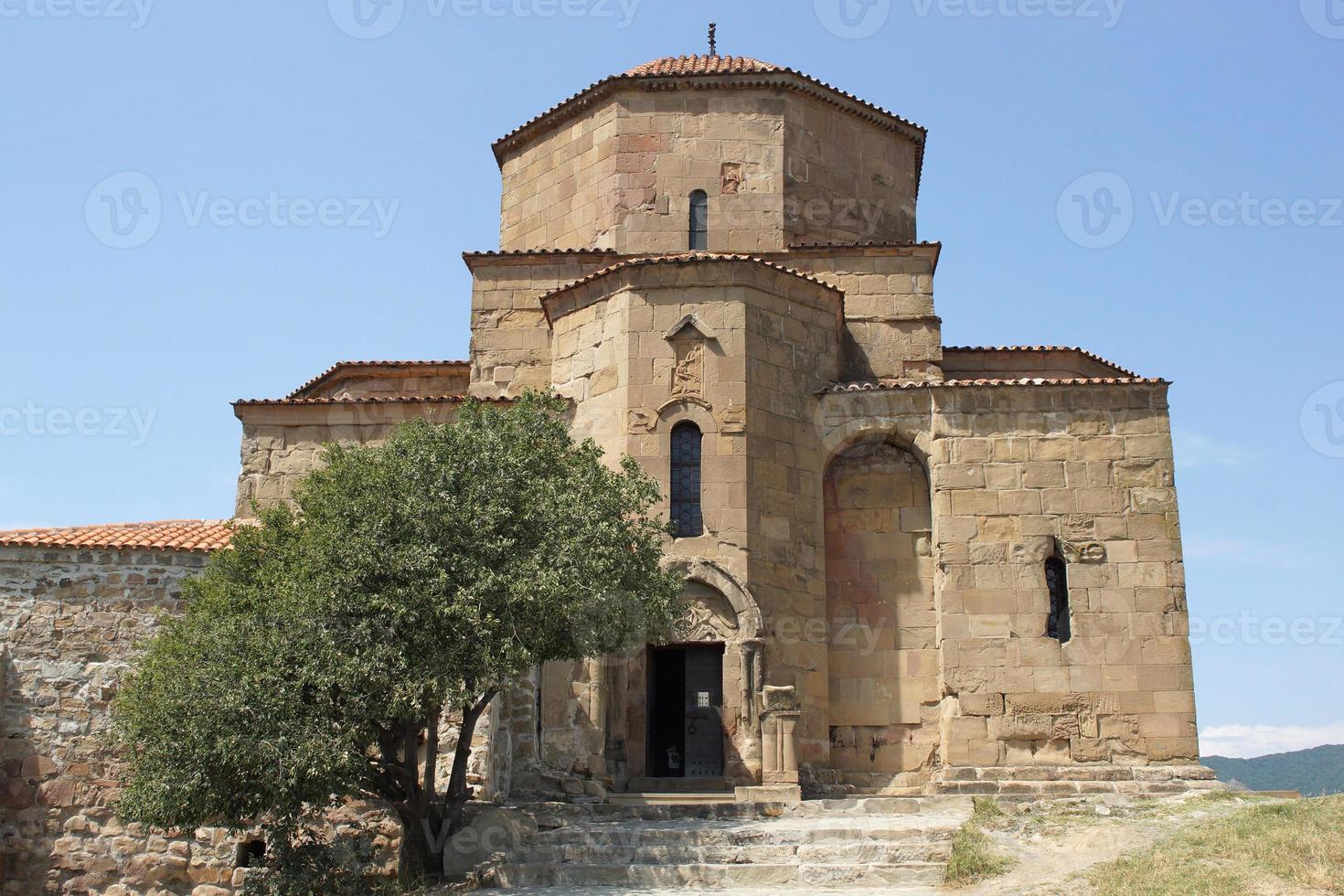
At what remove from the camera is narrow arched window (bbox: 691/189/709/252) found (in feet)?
61.6

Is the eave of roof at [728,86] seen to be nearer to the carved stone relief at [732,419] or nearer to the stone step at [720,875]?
the carved stone relief at [732,419]

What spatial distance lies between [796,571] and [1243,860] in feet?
21.4

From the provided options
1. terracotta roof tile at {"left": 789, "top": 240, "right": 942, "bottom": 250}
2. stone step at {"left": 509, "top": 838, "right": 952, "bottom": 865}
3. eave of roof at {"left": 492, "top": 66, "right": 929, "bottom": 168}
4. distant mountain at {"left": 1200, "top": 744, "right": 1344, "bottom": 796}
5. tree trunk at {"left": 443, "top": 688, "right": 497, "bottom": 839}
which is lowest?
distant mountain at {"left": 1200, "top": 744, "right": 1344, "bottom": 796}

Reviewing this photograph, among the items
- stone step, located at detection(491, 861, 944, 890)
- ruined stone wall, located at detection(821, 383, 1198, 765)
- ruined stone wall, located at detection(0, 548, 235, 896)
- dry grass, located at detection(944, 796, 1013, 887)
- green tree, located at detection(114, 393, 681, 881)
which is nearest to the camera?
dry grass, located at detection(944, 796, 1013, 887)

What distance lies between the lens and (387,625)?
37.6 ft

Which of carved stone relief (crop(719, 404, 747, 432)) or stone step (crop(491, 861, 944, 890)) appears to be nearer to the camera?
stone step (crop(491, 861, 944, 890))

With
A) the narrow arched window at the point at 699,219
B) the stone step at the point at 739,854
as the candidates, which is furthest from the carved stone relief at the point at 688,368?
the stone step at the point at 739,854

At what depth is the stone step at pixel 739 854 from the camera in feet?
37.8

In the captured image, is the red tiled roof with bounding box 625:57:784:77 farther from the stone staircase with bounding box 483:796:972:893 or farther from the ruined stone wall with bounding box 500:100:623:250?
the stone staircase with bounding box 483:796:972:893

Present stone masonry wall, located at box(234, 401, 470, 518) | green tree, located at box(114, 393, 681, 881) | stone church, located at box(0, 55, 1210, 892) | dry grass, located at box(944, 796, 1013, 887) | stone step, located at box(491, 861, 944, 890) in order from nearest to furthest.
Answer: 1. dry grass, located at box(944, 796, 1013, 887)
2. green tree, located at box(114, 393, 681, 881)
3. stone step, located at box(491, 861, 944, 890)
4. stone church, located at box(0, 55, 1210, 892)
5. stone masonry wall, located at box(234, 401, 470, 518)

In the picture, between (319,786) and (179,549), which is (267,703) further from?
(179,549)

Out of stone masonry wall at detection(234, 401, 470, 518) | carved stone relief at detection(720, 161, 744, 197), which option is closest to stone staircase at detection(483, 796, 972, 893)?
stone masonry wall at detection(234, 401, 470, 518)

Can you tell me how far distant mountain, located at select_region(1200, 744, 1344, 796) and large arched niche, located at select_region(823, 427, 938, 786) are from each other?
199 ft

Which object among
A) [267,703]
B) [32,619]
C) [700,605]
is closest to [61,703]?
[32,619]
